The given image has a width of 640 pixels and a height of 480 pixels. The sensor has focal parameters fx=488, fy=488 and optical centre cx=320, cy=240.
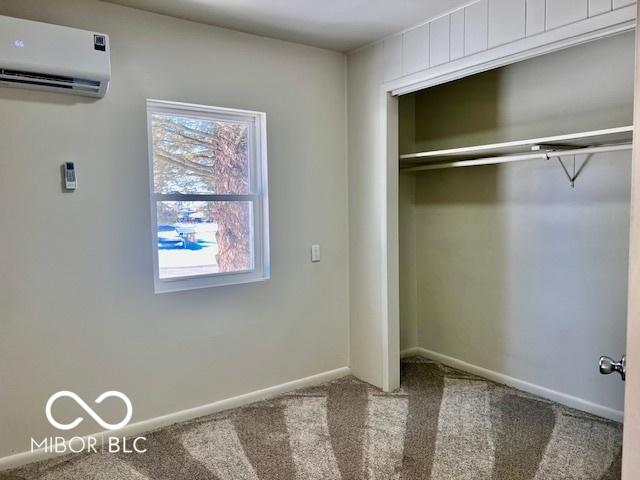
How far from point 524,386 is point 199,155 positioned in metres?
2.71

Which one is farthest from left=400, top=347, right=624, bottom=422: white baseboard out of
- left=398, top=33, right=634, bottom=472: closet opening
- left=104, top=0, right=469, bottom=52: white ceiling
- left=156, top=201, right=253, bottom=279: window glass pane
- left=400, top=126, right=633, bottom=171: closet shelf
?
left=104, top=0, right=469, bottom=52: white ceiling

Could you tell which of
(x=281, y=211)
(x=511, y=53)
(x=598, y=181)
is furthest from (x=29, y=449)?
(x=598, y=181)

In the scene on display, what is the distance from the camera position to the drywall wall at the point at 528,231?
2910 mm

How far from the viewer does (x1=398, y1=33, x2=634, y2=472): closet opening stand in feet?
9.41

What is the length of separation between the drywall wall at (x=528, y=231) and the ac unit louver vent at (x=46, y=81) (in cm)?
249

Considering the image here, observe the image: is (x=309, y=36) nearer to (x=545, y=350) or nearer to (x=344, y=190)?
Result: (x=344, y=190)

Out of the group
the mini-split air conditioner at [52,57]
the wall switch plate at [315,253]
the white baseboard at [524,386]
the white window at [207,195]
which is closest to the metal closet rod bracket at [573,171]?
the white baseboard at [524,386]

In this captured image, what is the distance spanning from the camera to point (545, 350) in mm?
3307

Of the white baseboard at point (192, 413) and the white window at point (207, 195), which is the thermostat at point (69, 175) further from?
the white baseboard at point (192, 413)

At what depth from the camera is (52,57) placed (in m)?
2.31

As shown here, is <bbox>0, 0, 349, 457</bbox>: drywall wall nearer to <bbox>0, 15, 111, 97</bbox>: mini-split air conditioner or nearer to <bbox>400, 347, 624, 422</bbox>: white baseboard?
<bbox>0, 15, 111, 97</bbox>: mini-split air conditioner

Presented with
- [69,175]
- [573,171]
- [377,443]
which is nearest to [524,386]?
[377,443]

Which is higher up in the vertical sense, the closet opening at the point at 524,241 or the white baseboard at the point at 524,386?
the closet opening at the point at 524,241

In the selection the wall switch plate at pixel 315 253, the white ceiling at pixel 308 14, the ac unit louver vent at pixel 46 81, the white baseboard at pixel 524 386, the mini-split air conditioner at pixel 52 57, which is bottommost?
the white baseboard at pixel 524 386
